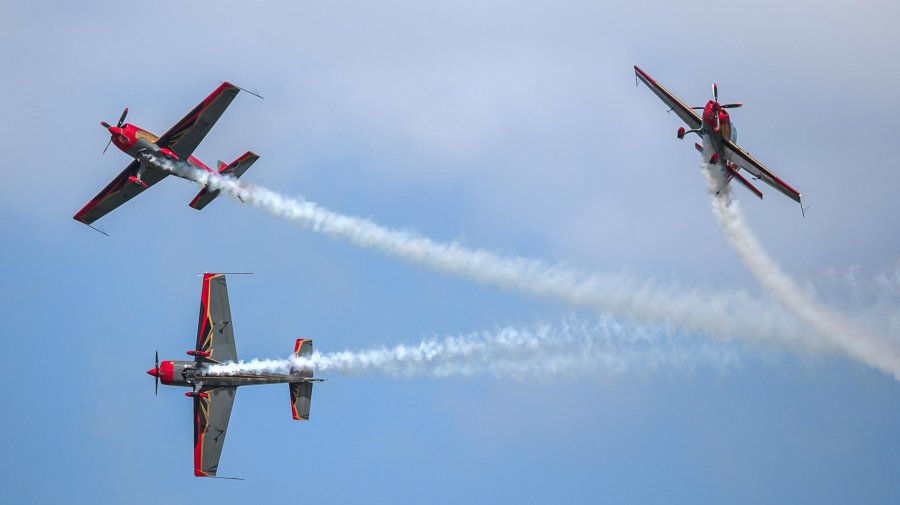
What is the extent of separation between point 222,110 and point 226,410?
40.3 ft

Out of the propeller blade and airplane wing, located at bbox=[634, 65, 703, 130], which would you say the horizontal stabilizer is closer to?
airplane wing, located at bbox=[634, 65, 703, 130]

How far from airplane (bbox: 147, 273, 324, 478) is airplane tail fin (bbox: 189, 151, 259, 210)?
445 centimetres

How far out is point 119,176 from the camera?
5594cm

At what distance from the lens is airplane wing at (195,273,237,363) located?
182 ft

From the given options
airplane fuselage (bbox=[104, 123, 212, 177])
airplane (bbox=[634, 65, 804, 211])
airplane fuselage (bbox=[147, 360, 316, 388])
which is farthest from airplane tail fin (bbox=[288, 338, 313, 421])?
airplane (bbox=[634, 65, 804, 211])

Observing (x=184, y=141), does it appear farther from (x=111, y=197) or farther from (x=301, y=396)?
(x=301, y=396)

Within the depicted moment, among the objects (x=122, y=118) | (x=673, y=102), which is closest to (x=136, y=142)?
(x=122, y=118)

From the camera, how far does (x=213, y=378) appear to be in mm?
54781

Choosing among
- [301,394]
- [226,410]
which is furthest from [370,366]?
[226,410]

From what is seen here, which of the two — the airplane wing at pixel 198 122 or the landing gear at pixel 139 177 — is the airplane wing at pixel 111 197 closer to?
the landing gear at pixel 139 177

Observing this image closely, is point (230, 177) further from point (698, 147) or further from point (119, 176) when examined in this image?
point (698, 147)

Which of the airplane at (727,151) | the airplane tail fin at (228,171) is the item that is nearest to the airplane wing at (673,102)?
the airplane at (727,151)

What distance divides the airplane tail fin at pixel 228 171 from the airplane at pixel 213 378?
4451 millimetres

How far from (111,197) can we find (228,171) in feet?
20.8
